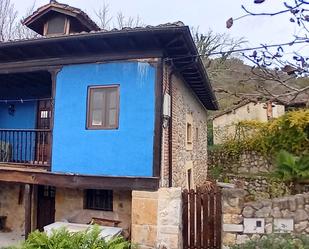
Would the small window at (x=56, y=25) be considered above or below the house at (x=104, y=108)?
above

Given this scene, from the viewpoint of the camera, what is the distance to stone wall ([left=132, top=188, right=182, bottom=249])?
24.4ft

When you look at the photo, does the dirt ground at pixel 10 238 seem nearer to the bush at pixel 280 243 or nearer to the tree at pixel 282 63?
the bush at pixel 280 243

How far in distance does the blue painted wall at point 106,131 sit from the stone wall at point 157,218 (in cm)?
58

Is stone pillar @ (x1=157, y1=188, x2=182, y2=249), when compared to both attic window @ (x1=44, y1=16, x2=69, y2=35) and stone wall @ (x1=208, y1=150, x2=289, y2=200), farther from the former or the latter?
stone wall @ (x1=208, y1=150, x2=289, y2=200)

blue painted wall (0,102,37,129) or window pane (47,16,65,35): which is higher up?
window pane (47,16,65,35)

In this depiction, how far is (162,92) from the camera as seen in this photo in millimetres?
7676

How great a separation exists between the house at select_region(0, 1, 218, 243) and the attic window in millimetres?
28

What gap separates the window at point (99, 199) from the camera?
349 inches

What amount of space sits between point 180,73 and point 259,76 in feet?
21.6

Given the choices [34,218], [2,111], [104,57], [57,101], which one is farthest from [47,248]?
[2,111]

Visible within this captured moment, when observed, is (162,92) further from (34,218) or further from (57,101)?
(34,218)

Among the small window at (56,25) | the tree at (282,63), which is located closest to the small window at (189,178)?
the small window at (56,25)

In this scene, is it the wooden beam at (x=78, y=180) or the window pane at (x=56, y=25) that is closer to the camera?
the wooden beam at (x=78, y=180)

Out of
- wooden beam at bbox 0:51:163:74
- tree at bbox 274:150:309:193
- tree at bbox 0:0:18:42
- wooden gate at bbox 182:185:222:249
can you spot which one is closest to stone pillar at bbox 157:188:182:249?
wooden gate at bbox 182:185:222:249
